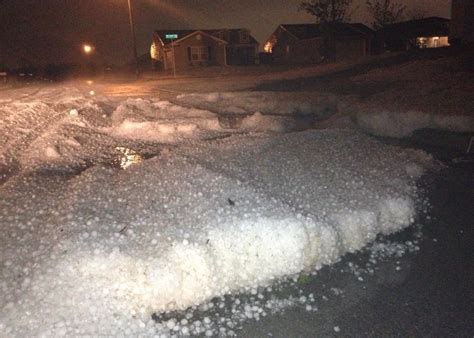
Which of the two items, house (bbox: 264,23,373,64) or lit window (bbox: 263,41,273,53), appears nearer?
house (bbox: 264,23,373,64)

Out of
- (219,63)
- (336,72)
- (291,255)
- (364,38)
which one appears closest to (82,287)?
(291,255)

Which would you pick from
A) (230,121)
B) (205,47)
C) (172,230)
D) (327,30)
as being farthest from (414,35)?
(172,230)

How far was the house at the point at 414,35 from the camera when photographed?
37.2 m

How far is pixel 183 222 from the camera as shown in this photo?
15.1 feet

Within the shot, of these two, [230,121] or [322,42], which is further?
[322,42]

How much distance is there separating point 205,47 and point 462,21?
1068 inches

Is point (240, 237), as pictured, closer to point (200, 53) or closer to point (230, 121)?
point (230, 121)

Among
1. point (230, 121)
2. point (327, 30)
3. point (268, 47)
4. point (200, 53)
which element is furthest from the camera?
point (268, 47)

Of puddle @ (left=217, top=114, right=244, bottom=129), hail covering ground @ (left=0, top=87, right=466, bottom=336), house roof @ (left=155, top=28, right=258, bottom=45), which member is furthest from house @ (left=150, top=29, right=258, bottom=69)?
hail covering ground @ (left=0, top=87, right=466, bottom=336)

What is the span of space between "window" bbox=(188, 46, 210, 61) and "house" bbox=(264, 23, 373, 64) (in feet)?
25.7

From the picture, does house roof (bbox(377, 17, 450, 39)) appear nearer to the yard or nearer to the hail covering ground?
the yard

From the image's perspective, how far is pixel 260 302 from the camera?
3830 mm

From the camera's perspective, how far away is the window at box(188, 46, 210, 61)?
43.7m

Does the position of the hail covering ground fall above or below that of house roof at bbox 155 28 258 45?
below
